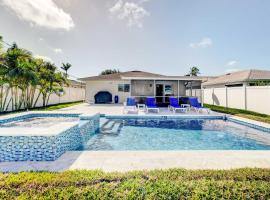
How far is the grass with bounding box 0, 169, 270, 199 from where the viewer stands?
2.66m

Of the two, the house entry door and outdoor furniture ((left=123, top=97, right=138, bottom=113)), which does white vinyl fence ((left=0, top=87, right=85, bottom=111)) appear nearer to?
outdoor furniture ((left=123, top=97, right=138, bottom=113))

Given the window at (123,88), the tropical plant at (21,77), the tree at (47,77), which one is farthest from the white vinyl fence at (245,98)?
the tree at (47,77)

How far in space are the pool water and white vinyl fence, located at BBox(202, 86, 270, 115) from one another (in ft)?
14.1

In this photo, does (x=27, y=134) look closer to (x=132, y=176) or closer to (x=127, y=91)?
(x=132, y=176)

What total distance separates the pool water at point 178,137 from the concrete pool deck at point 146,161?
4.80 feet

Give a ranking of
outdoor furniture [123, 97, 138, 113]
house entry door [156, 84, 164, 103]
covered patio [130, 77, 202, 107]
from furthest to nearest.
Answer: house entry door [156, 84, 164, 103] → covered patio [130, 77, 202, 107] → outdoor furniture [123, 97, 138, 113]

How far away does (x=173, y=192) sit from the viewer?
2.70m

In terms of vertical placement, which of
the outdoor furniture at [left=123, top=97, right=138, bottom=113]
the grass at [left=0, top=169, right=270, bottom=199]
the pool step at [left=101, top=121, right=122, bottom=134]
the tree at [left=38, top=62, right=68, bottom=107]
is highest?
the tree at [left=38, top=62, right=68, bottom=107]

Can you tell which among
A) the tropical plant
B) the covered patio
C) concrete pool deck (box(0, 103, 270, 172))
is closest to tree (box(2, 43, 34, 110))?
the tropical plant

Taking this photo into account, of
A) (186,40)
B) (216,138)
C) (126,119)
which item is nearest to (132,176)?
(216,138)

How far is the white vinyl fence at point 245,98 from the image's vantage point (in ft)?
42.5

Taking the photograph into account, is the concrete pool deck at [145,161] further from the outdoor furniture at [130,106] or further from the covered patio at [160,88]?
the covered patio at [160,88]

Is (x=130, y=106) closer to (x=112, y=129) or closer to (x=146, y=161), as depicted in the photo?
(x=112, y=129)

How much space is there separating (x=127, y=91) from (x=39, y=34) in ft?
40.7
